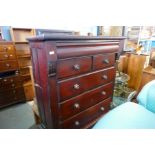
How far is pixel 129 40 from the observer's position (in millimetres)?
3082

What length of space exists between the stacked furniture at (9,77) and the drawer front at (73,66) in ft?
5.52

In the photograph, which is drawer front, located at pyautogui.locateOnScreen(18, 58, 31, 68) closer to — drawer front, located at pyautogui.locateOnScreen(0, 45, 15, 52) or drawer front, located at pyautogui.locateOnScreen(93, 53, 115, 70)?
drawer front, located at pyautogui.locateOnScreen(0, 45, 15, 52)

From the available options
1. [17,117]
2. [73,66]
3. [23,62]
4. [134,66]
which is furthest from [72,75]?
[23,62]

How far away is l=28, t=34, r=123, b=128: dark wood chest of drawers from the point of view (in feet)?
2.90

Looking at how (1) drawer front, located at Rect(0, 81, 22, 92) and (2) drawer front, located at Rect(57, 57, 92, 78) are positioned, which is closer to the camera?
(2) drawer front, located at Rect(57, 57, 92, 78)

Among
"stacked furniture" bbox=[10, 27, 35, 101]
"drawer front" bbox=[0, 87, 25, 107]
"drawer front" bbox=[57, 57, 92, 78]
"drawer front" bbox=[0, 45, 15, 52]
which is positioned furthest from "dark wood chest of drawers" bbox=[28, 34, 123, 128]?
"stacked furniture" bbox=[10, 27, 35, 101]

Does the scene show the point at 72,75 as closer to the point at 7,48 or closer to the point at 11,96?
the point at 7,48

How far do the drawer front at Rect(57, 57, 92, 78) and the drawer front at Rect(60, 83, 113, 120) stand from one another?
26cm

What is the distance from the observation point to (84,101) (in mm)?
1242

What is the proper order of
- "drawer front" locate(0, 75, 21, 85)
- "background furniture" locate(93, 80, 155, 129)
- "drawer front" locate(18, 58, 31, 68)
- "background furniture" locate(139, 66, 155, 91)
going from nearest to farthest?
1. "background furniture" locate(93, 80, 155, 129)
2. "background furniture" locate(139, 66, 155, 91)
3. "drawer front" locate(0, 75, 21, 85)
4. "drawer front" locate(18, 58, 31, 68)

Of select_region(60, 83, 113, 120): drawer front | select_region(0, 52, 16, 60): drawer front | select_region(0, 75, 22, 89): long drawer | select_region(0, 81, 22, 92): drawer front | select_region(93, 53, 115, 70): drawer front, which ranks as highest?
select_region(93, 53, 115, 70): drawer front
